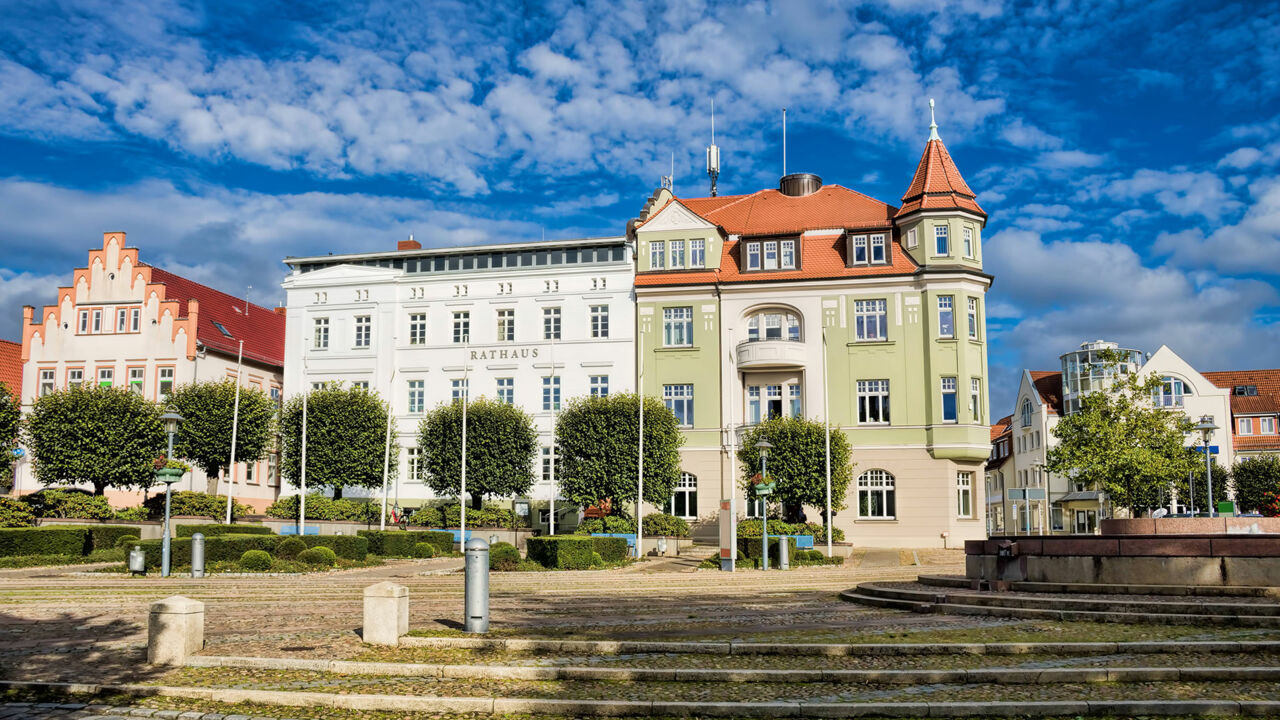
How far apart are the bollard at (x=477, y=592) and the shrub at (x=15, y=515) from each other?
3560 cm

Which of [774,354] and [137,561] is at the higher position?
[774,354]

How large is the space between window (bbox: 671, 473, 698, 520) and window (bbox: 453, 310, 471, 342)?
580 inches

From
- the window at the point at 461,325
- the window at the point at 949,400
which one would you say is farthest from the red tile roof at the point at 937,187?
the window at the point at 461,325

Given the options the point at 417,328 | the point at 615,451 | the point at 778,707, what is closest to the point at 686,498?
the point at 615,451

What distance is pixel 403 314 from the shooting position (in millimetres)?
59688

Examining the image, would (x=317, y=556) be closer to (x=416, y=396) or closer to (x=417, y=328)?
(x=416, y=396)

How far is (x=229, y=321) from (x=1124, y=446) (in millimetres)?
51756

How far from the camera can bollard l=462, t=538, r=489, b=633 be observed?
46.6 ft

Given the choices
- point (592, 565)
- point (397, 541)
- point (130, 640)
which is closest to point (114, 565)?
point (397, 541)

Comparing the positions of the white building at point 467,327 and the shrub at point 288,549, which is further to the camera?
the white building at point 467,327

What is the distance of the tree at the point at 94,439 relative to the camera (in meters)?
49.8

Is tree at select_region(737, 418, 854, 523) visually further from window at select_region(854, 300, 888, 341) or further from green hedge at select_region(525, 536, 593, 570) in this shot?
green hedge at select_region(525, 536, 593, 570)

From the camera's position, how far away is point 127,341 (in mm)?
60031

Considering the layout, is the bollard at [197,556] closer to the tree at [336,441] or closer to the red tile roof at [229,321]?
the tree at [336,441]
